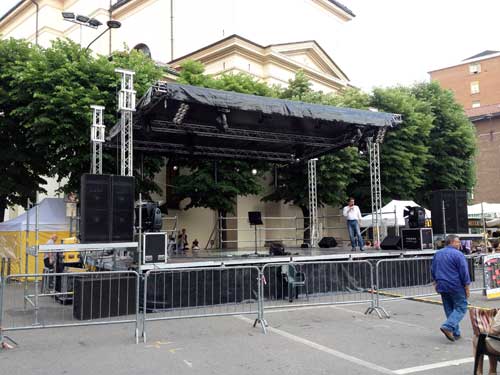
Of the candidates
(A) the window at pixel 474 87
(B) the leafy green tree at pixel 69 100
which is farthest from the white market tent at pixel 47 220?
(A) the window at pixel 474 87

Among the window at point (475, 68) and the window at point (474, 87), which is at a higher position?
the window at point (475, 68)

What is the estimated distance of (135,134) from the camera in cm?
1470

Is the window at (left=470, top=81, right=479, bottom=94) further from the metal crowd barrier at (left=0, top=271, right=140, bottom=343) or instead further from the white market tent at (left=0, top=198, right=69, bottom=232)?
the metal crowd barrier at (left=0, top=271, right=140, bottom=343)

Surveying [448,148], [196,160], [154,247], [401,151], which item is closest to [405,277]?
[154,247]

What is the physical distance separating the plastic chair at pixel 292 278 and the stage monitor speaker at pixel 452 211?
6.08m

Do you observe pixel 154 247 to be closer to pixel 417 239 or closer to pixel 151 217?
pixel 151 217

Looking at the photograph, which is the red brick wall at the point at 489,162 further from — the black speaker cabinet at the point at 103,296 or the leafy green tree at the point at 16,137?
the black speaker cabinet at the point at 103,296

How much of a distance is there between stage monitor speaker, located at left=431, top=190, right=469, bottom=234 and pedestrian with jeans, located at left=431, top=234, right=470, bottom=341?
26.8 ft

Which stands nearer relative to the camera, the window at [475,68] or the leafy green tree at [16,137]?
the leafy green tree at [16,137]

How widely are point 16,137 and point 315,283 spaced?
1283 centimetres

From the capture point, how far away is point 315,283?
12594 mm

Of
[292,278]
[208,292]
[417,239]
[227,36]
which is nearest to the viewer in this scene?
[208,292]

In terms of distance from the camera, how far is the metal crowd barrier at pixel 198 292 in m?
10.6

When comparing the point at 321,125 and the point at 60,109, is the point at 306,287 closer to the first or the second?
the point at 321,125
